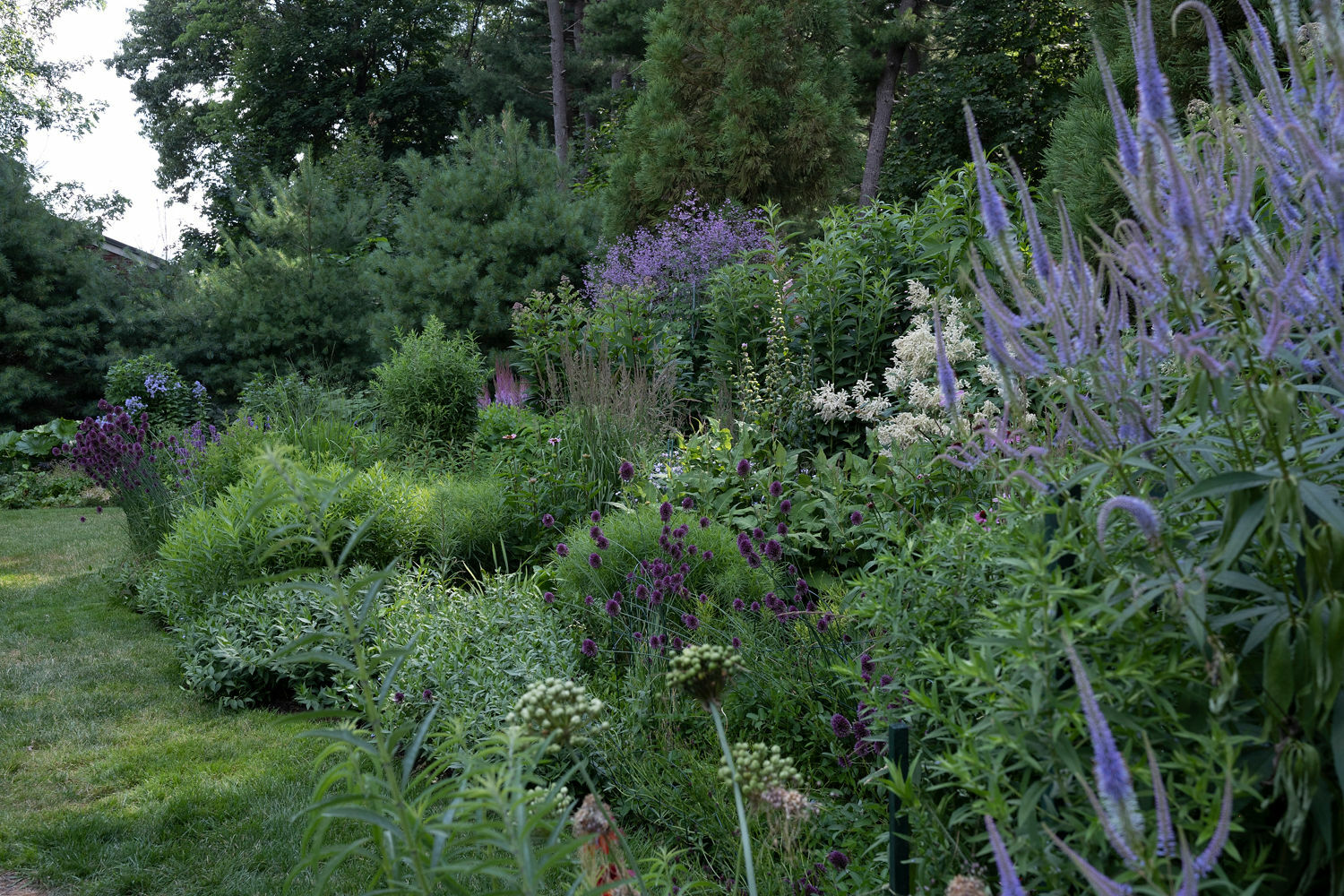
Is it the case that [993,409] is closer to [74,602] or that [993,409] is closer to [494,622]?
[494,622]

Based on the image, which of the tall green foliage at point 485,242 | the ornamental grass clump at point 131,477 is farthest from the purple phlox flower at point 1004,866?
the tall green foliage at point 485,242

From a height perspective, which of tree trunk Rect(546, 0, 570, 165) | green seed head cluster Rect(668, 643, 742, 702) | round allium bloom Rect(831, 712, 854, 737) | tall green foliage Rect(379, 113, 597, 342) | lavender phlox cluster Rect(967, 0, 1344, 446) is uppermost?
tree trunk Rect(546, 0, 570, 165)

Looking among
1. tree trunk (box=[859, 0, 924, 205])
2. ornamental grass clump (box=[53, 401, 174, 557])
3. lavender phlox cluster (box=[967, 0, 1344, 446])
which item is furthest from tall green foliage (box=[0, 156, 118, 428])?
lavender phlox cluster (box=[967, 0, 1344, 446])

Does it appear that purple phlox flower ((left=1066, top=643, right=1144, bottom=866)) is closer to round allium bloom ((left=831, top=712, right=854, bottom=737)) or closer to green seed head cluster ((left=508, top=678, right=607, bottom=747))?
green seed head cluster ((left=508, top=678, right=607, bottom=747))

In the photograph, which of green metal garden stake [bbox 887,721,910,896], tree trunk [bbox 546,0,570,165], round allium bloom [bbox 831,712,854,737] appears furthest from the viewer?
tree trunk [bbox 546,0,570,165]

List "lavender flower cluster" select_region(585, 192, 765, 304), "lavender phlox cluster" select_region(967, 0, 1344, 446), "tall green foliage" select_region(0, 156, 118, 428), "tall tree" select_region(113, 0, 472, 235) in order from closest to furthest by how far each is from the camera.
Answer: "lavender phlox cluster" select_region(967, 0, 1344, 446), "lavender flower cluster" select_region(585, 192, 765, 304), "tall green foliage" select_region(0, 156, 118, 428), "tall tree" select_region(113, 0, 472, 235)

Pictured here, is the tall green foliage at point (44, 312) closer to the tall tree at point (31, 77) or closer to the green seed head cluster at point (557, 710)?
the tall tree at point (31, 77)

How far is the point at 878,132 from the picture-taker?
16359 mm

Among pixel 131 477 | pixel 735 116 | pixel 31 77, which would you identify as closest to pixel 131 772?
pixel 131 477

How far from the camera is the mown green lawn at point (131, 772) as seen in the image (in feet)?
9.37

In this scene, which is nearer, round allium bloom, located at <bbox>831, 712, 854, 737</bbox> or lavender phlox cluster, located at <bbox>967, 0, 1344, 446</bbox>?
lavender phlox cluster, located at <bbox>967, 0, 1344, 446</bbox>

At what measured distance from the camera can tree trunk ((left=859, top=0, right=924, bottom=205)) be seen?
52.5 ft

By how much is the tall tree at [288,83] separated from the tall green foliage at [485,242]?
1337cm

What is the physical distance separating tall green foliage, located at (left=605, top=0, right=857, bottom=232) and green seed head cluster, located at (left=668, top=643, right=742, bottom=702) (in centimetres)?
1033
